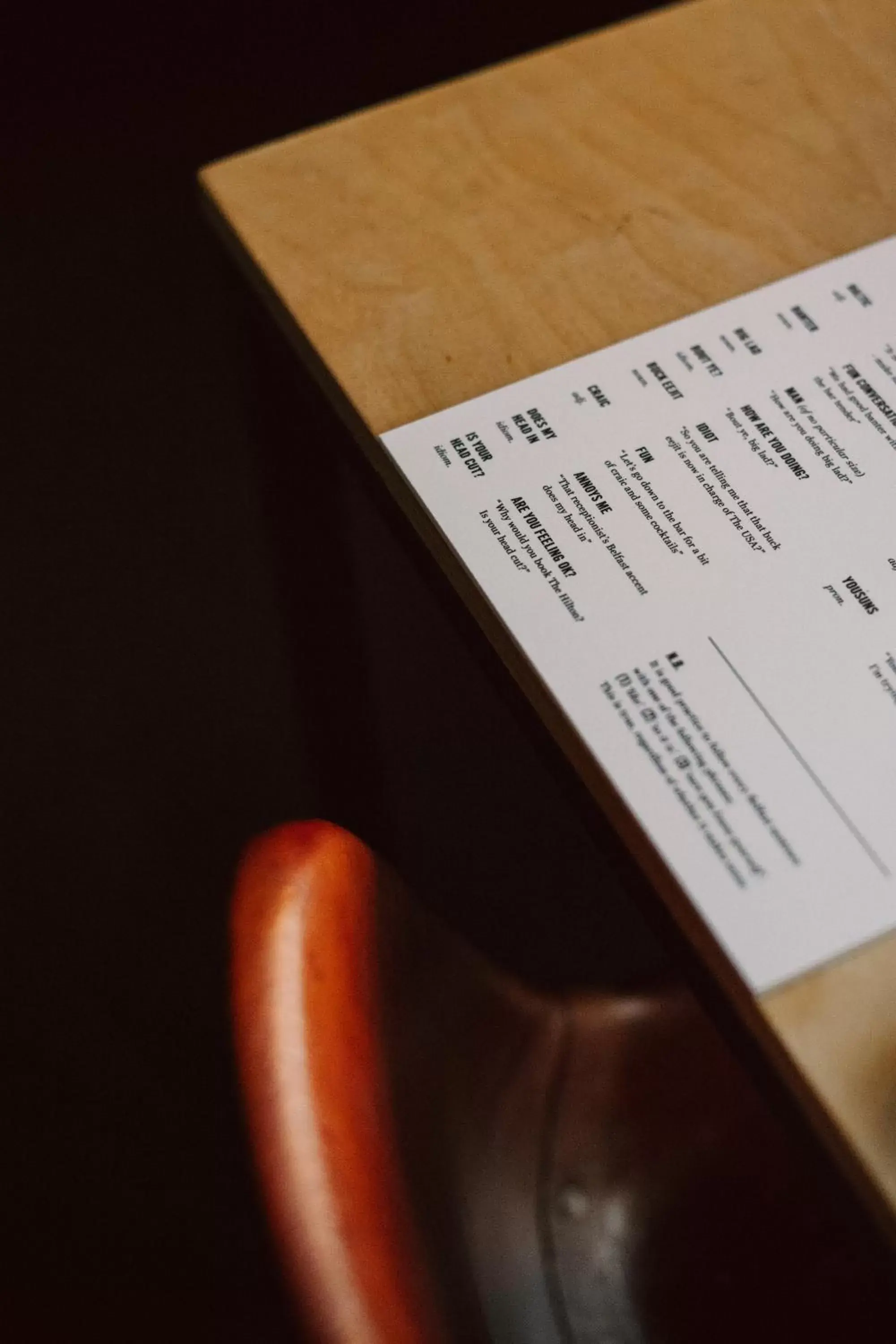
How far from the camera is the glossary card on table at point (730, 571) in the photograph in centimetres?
48

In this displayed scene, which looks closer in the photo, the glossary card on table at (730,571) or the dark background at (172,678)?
the glossary card on table at (730,571)

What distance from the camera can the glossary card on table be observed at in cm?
48

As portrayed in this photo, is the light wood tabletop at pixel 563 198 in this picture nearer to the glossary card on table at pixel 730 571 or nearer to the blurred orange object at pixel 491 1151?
the glossary card on table at pixel 730 571

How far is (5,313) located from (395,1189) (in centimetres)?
141

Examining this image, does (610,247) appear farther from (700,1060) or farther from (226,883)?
(226,883)

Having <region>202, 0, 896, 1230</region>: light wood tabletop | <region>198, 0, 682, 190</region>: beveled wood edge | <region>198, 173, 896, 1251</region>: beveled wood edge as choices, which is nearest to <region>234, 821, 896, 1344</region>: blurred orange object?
<region>198, 173, 896, 1251</region>: beveled wood edge

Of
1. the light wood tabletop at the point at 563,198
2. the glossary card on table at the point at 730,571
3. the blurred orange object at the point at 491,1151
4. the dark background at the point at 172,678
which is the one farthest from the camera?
the dark background at the point at 172,678

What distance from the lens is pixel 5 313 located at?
5.18ft

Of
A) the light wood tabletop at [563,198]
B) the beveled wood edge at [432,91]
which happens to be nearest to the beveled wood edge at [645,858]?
the light wood tabletop at [563,198]

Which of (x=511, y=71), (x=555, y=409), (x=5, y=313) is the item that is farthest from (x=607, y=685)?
(x=5, y=313)

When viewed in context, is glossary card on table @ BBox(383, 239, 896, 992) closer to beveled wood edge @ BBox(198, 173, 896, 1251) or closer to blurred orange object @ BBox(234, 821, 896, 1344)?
beveled wood edge @ BBox(198, 173, 896, 1251)

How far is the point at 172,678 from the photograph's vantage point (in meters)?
1.33

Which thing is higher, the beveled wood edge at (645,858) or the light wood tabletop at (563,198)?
the light wood tabletop at (563,198)

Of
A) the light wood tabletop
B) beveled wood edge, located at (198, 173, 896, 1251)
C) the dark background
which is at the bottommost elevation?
the dark background
